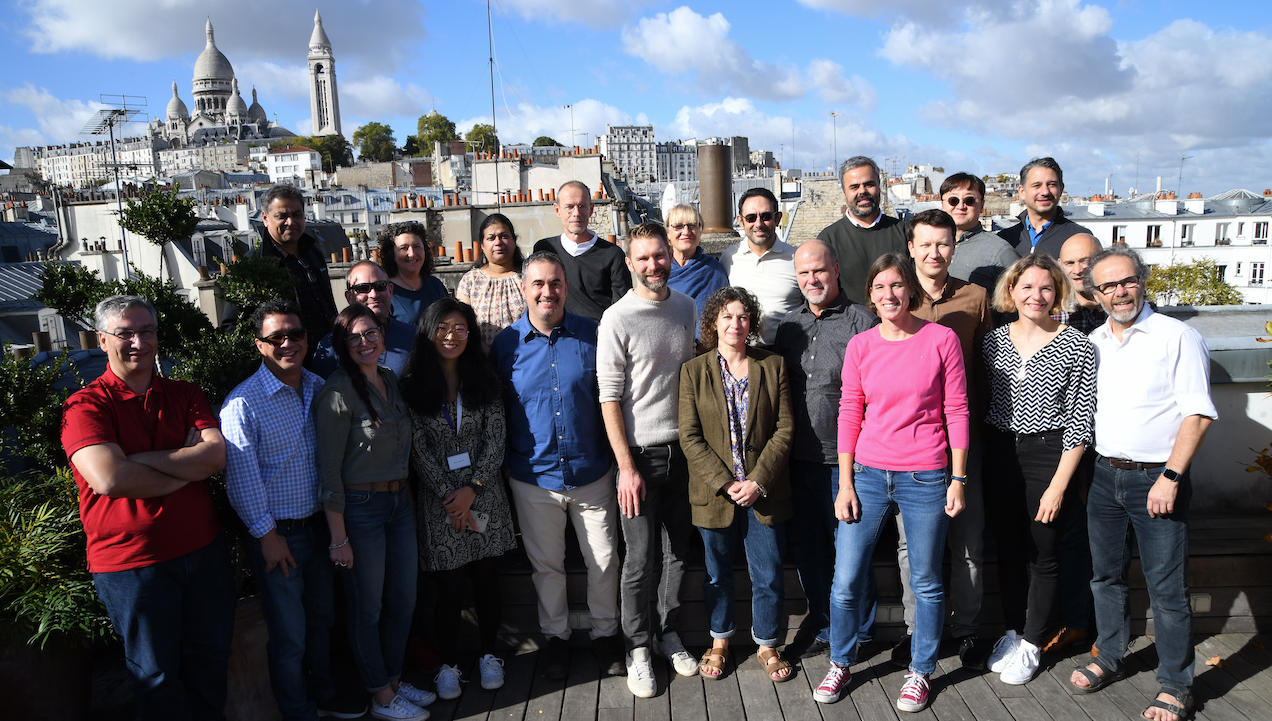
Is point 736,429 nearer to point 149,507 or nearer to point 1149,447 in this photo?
point 1149,447

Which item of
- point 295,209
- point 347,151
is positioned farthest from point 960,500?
point 347,151

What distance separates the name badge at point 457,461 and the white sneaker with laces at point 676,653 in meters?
1.20

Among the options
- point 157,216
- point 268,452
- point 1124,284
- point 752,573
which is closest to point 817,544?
point 752,573

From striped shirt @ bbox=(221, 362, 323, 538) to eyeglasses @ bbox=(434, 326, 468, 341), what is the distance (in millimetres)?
539

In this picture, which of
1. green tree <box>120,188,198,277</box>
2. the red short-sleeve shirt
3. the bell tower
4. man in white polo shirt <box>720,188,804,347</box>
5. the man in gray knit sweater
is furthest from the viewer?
the bell tower

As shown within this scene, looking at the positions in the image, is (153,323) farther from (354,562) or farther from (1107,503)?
(1107,503)

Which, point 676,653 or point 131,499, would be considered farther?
point 676,653

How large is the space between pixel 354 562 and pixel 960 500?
2351 millimetres

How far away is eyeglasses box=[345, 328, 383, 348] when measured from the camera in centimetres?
278

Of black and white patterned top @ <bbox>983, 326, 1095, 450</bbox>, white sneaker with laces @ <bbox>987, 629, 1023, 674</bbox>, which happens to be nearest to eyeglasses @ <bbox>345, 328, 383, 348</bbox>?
black and white patterned top @ <bbox>983, 326, 1095, 450</bbox>

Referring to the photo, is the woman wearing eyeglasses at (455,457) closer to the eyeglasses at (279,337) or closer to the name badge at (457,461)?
the name badge at (457,461)

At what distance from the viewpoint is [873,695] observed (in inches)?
121

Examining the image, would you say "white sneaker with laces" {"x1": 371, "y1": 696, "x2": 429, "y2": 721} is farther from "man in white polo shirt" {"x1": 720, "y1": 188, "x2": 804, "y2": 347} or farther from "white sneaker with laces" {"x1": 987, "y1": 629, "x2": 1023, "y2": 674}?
"white sneaker with laces" {"x1": 987, "y1": 629, "x2": 1023, "y2": 674}

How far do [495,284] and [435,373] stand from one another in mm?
932
